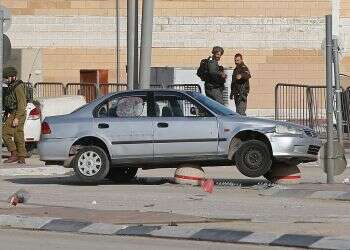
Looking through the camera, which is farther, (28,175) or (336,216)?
(28,175)

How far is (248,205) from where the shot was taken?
16.7m

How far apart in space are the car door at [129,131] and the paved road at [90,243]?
593 cm

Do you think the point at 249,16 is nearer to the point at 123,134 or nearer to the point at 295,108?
the point at 295,108

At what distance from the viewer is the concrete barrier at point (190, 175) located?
19953 millimetres

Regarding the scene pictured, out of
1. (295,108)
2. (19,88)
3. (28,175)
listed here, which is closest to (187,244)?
(28,175)

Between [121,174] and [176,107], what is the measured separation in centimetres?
173

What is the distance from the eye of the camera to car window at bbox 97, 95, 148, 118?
66.6 ft

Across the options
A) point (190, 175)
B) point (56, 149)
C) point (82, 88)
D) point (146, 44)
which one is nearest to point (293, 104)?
point (82, 88)

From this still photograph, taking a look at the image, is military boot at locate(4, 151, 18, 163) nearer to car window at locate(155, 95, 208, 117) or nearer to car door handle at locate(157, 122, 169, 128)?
car window at locate(155, 95, 208, 117)

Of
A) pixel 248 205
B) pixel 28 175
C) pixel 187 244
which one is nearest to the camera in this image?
pixel 187 244

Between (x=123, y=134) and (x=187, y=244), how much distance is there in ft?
23.3

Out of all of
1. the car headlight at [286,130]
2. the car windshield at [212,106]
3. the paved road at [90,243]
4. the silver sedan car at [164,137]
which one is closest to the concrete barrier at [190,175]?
the silver sedan car at [164,137]

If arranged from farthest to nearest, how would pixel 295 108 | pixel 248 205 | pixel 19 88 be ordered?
pixel 295 108, pixel 19 88, pixel 248 205

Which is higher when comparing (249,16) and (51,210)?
(249,16)
